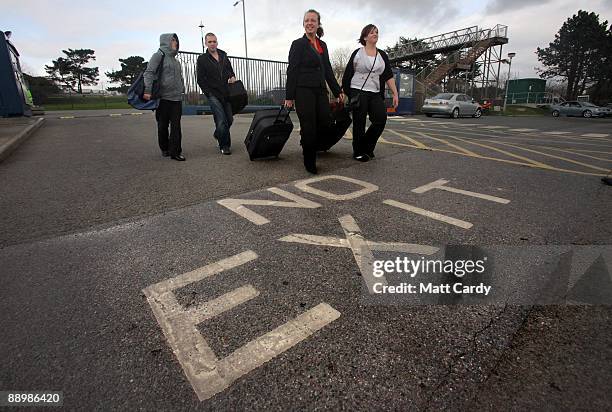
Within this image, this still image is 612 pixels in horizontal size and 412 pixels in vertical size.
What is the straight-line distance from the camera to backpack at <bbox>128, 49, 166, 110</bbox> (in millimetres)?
5023

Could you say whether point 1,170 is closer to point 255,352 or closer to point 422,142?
point 255,352

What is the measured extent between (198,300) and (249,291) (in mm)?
265

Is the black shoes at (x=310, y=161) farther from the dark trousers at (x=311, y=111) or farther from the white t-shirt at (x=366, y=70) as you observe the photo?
the white t-shirt at (x=366, y=70)

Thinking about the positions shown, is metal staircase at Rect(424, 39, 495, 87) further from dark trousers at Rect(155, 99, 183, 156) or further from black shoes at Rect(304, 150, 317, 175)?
black shoes at Rect(304, 150, 317, 175)

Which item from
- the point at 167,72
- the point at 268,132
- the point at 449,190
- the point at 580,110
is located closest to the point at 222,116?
the point at 167,72

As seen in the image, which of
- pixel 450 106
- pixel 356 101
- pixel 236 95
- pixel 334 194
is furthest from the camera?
pixel 450 106

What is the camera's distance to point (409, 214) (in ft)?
9.87

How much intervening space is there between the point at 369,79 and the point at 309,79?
42.8 inches

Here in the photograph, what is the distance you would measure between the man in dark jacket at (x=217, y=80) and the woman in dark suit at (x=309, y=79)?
5.91 ft

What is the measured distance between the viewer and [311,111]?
4250 mm

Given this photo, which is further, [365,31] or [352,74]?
[352,74]

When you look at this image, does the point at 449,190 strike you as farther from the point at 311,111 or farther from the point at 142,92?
the point at 142,92

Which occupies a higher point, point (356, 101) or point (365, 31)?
point (365, 31)

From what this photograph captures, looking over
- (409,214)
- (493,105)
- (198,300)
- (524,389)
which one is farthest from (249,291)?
(493,105)
